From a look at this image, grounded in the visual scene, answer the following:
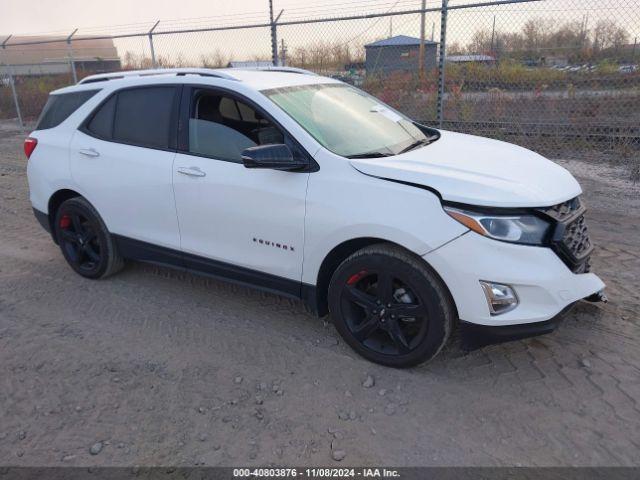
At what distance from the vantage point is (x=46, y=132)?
185 inches

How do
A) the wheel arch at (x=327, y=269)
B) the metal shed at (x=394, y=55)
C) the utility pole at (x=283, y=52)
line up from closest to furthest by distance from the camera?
the wheel arch at (x=327, y=269) < the utility pole at (x=283, y=52) < the metal shed at (x=394, y=55)

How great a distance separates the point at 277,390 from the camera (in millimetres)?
3096

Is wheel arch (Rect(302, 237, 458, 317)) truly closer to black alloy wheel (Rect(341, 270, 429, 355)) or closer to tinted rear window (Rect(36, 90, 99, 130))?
black alloy wheel (Rect(341, 270, 429, 355))

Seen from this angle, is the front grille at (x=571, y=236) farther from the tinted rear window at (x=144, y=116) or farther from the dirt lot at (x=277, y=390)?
the tinted rear window at (x=144, y=116)

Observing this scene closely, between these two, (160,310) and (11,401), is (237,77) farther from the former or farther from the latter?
(11,401)

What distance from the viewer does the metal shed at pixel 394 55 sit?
10.6m

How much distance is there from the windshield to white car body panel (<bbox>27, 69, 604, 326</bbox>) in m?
0.11

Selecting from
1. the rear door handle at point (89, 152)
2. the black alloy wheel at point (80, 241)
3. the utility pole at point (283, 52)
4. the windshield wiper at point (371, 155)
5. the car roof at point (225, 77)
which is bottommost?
the black alloy wheel at point (80, 241)

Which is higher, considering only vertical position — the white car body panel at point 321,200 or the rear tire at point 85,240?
the white car body panel at point 321,200

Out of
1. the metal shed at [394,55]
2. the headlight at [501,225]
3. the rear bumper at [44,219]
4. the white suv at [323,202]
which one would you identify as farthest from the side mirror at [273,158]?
the metal shed at [394,55]

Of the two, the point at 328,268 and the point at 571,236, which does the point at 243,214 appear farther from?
the point at 571,236

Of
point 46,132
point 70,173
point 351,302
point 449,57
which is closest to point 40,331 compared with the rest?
point 70,173

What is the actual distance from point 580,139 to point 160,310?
758 centimetres

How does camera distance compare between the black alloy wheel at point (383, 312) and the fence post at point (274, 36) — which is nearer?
the black alloy wheel at point (383, 312)
